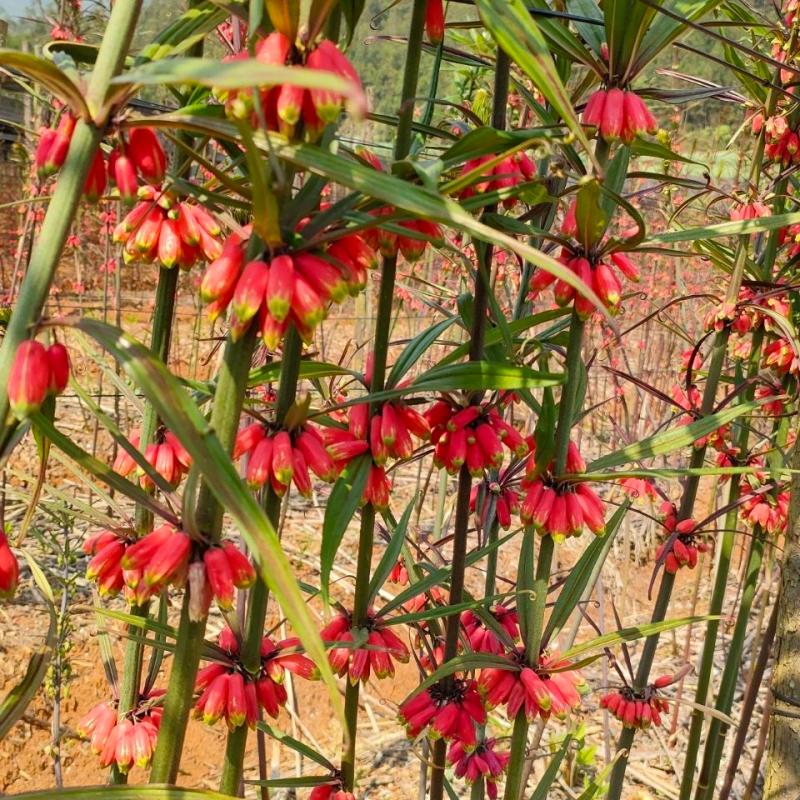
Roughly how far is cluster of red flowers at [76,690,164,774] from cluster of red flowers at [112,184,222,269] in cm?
63

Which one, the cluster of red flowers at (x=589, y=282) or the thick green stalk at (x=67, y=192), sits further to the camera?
the cluster of red flowers at (x=589, y=282)

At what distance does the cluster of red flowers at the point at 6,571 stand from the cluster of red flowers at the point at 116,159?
1.09ft

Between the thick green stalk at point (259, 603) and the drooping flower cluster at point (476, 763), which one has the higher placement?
the thick green stalk at point (259, 603)

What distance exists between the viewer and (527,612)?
116 cm

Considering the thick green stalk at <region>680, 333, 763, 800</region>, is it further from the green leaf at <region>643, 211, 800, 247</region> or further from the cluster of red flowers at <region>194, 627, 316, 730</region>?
the cluster of red flowers at <region>194, 627, 316, 730</region>

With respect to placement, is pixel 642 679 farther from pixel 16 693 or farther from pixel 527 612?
pixel 16 693

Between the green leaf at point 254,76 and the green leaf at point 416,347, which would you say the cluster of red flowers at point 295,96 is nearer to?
the green leaf at point 254,76

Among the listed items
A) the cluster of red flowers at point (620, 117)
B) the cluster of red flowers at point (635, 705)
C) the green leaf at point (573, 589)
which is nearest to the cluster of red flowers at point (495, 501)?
the green leaf at point (573, 589)

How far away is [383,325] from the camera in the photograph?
0.99m

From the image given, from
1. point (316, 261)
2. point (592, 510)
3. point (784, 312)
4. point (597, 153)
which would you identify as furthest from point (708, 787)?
point (316, 261)

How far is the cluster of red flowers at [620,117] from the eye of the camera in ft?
2.96

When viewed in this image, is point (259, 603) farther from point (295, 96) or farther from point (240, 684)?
point (295, 96)

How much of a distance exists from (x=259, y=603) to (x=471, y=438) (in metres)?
0.35

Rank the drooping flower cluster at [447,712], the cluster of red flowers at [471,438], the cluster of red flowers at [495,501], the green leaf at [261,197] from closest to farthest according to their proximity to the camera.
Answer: the green leaf at [261,197] < the cluster of red flowers at [471,438] < the drooping flower cluster at [447,712] < the cluster of red flowers at [495,501]
